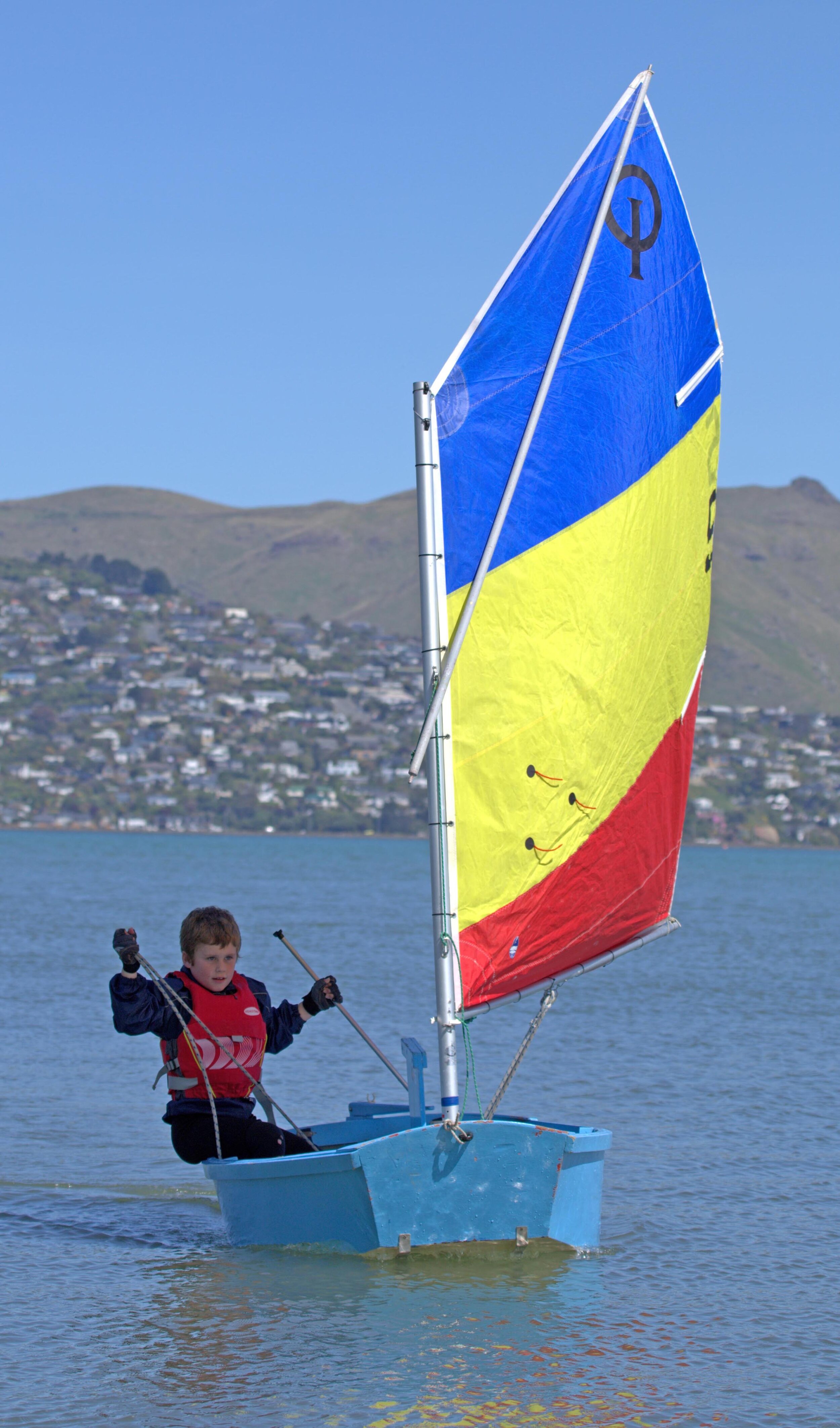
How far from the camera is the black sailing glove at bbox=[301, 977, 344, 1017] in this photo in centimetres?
850

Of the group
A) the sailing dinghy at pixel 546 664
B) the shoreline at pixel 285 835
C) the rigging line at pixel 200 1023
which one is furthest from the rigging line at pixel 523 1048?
the shoreline at pixel 285 835

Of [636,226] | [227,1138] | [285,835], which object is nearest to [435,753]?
[227,1138]

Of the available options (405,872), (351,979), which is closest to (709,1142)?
(351,979)

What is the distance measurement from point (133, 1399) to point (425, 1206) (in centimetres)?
170

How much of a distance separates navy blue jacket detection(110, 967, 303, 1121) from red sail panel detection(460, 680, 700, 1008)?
1.00 meters

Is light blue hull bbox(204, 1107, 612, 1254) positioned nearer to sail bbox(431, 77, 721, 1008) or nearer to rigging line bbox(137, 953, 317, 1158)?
rigging line bbox(137, 953, 317, 1158)

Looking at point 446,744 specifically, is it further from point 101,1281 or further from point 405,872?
point 405,872

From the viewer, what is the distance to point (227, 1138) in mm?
8742

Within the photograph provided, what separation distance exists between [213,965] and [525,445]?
9.50 feet

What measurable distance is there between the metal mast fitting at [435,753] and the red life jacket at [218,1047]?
956 mm

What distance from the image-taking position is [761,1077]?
1795 centimetres

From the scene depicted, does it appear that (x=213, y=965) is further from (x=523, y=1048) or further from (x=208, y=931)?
(x=523, y=1048)

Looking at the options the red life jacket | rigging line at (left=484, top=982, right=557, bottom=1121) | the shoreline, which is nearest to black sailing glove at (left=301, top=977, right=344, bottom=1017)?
the red life jacket

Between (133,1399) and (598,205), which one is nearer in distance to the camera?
(133,1399)
